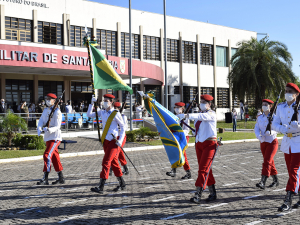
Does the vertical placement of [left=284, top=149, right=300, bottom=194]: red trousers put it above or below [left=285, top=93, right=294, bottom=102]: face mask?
below

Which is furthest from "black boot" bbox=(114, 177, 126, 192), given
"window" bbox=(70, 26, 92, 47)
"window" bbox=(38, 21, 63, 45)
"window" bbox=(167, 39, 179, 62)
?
"window" bbox=(167, 39, 179, 62)

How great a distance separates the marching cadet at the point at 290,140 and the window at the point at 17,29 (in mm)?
26251

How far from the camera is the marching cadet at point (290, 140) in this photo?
19.8 feet

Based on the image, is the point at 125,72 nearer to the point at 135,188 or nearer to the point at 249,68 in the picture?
the point at 249,68

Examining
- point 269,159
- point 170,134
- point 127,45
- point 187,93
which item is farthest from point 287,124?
point 187,93

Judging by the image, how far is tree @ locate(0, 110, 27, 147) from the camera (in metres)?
16.3

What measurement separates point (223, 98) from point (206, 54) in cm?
593

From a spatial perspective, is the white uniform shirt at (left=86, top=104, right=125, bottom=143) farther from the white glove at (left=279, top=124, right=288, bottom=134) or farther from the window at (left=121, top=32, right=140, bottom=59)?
Result: the window at (left=121, top=32, right=140, bottom=59)

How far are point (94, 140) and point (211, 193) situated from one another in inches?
553

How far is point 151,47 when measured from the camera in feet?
124

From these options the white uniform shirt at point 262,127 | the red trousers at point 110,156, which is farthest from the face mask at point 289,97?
the red trousers at point 110,156

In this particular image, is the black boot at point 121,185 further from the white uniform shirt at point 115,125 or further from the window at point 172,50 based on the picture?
the window at point 172,50

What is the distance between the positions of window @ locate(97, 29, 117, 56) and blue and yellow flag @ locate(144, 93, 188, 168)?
88.3ft

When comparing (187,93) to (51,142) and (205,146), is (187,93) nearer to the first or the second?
(51,142)
